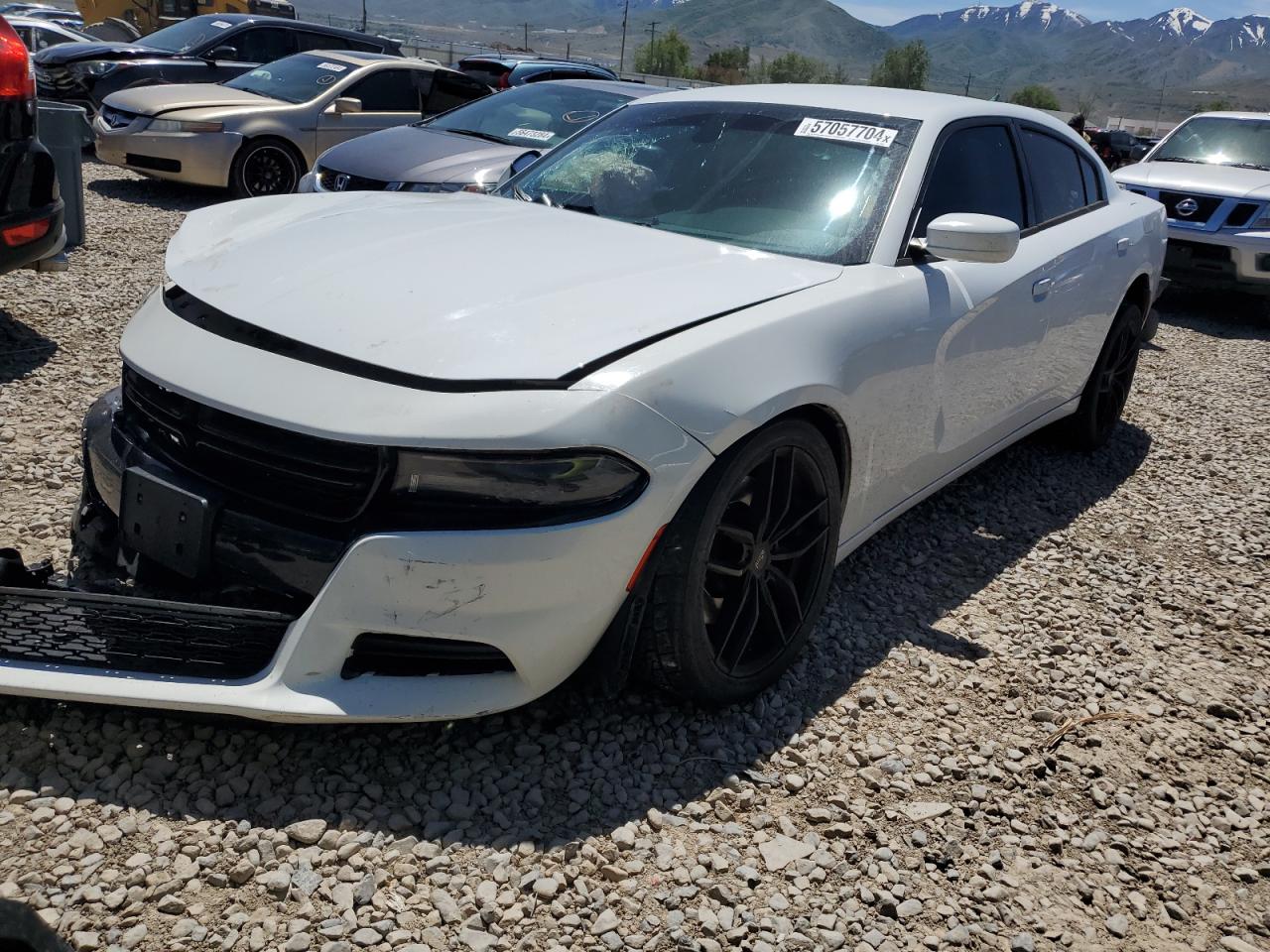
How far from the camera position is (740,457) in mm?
2457

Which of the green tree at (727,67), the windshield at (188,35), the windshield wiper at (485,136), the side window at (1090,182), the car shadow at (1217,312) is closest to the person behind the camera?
the side window at (1090,182)

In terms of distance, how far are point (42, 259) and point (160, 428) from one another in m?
2.81

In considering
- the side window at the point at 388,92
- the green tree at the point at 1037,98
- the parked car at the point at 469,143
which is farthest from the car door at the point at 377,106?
the green tree at the point at 1037,98

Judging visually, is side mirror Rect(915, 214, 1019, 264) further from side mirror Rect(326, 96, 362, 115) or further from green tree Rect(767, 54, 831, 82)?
green tree Rect(767, 54, 831, 82)

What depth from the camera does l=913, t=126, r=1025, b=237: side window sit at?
134 inches

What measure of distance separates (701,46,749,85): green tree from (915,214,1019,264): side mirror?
77.7 meters

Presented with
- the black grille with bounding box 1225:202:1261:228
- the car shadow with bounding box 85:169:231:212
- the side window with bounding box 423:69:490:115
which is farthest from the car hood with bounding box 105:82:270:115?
the black grille with bounding box 1225:202:1261:228

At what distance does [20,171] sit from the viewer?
4.24 m

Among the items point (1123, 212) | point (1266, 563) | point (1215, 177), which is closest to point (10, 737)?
point (1266, 563)

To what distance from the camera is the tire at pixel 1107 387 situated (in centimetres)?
484

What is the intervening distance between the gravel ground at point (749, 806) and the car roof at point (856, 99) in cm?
154

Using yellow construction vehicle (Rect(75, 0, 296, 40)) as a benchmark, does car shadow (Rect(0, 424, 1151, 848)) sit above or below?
below

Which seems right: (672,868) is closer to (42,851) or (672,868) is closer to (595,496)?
(595,496)

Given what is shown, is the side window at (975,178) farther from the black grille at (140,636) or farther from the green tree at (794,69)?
the green tree at (794,69)
